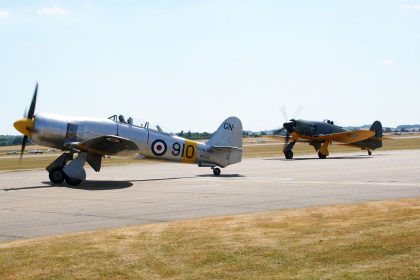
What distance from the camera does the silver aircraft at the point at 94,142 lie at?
20953mm

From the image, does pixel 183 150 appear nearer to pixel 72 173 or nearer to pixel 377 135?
pixel 72 173

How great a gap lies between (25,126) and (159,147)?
17.5ft

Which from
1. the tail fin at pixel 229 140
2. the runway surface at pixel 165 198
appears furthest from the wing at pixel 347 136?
the runway surface at pixel 165 198

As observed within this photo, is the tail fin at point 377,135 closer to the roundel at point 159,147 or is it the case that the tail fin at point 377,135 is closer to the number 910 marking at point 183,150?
the number 910 marking at point 183,150

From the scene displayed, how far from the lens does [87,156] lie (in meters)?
21.5

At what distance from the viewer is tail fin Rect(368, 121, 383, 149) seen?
147 feet

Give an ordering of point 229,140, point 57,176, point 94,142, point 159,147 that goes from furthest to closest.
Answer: point 229,140 < point 159,147 < point 57,176 < point 94,142

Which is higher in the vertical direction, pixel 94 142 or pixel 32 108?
pixel 32 108

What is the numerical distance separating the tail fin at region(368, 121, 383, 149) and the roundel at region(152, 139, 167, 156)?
25.6 meters

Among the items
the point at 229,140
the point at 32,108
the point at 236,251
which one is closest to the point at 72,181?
the point at 32,108

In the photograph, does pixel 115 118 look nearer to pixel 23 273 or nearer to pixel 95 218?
pixel 95 218

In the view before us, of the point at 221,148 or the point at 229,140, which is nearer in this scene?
the point at 221,148

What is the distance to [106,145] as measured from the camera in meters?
21.0

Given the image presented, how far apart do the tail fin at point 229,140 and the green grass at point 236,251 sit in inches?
585
